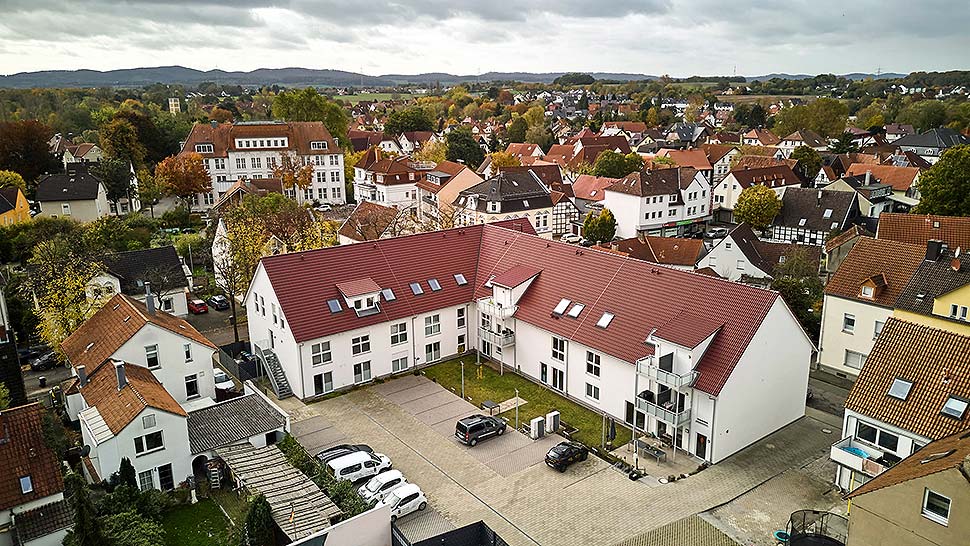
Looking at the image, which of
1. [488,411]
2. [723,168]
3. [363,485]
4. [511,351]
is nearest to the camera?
[363,485]

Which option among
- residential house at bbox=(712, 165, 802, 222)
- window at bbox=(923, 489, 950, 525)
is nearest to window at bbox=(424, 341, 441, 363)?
window at bbox=(923, 489, 950, 525)

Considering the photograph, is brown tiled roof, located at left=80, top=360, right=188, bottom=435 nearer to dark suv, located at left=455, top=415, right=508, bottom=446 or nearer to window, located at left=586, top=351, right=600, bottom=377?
dark suv, located at left=455, top=415, right=508, bottom=446

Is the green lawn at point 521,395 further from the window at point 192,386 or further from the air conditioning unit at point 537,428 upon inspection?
the window at point 192,386

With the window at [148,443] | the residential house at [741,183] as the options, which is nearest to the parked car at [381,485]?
the window at [148,443]

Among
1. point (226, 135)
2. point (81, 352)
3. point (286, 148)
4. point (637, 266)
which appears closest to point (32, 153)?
point (226, 135)

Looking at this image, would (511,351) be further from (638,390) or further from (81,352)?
(81,352)
